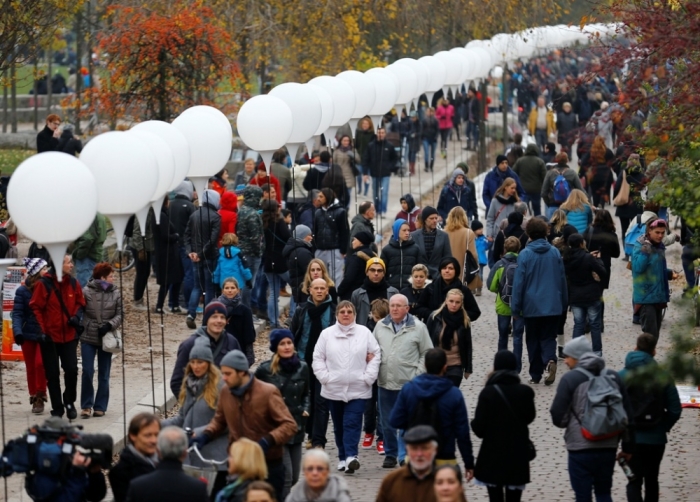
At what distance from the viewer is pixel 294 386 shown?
11.0 m

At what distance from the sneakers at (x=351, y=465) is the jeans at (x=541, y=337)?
354 cm

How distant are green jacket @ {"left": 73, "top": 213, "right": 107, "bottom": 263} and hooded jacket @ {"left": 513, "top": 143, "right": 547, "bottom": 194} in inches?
366

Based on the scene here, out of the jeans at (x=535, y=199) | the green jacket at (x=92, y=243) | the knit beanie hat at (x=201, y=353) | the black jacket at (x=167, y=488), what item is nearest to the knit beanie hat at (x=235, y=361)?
the knit beanie hat at (x=201, y=353)

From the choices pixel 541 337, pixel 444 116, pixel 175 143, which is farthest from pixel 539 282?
pixel 444 116

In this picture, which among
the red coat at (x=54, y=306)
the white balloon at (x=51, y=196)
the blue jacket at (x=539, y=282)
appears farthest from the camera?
the blue jacket at (x=539, y=282)

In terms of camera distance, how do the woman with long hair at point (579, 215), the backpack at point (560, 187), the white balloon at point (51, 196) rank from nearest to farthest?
the white balloon at point (51, 196) < the woman with long hair at point (579, 215) < the backpack at point (560, 187)

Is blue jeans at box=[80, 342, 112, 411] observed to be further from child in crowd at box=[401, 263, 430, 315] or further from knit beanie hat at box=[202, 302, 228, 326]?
child in crowd at box=[401, 263, 430, 315]

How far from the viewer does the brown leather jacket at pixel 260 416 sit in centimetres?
989

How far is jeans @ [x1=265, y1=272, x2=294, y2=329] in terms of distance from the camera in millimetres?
18355

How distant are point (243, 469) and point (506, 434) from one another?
225 cm

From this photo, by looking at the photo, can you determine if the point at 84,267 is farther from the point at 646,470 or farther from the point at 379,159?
the point at 379,159

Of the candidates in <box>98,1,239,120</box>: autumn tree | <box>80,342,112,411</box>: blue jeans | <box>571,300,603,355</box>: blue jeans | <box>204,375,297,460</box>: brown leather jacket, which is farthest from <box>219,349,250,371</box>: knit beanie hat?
<box>98,1,239,120</box>: autumn tree

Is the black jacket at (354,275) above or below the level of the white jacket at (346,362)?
above

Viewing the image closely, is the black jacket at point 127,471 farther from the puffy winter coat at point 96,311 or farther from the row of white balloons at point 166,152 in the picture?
the puffy winter coat at point 96,311
